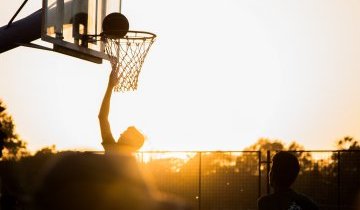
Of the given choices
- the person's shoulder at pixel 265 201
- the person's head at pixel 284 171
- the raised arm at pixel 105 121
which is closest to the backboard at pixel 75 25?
the raised arm at pixel 105 121

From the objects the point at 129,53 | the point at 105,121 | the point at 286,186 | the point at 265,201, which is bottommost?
the point at 265,201

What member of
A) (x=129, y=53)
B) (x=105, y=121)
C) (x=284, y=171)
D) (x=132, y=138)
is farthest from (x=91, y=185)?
(x=129, y=53)

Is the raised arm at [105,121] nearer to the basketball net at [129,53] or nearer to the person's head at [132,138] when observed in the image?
the person's head at [132,138]

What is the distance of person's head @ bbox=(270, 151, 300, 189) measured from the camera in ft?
16.2

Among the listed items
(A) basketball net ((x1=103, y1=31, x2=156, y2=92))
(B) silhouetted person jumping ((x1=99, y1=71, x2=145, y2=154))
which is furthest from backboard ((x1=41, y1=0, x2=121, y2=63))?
(B) silhouetted person jumping ((x1=99, y1=71, x2=145, y2=154))

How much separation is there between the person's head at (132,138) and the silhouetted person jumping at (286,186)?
3.58 ft

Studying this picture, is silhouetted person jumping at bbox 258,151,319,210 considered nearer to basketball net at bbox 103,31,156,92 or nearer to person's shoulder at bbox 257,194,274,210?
person's shoulder at bbox 257,194,274,210

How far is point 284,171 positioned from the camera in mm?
4961

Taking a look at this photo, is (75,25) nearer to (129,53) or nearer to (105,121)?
(129,53)

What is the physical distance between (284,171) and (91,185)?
3.03 meters

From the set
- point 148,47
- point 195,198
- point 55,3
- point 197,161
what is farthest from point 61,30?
point 195,198

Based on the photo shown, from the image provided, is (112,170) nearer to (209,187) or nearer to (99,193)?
(99,193)

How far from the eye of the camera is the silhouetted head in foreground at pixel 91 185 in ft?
6.78

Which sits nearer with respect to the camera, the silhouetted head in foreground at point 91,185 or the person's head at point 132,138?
the silhouetted head in foreground at point 91,185
